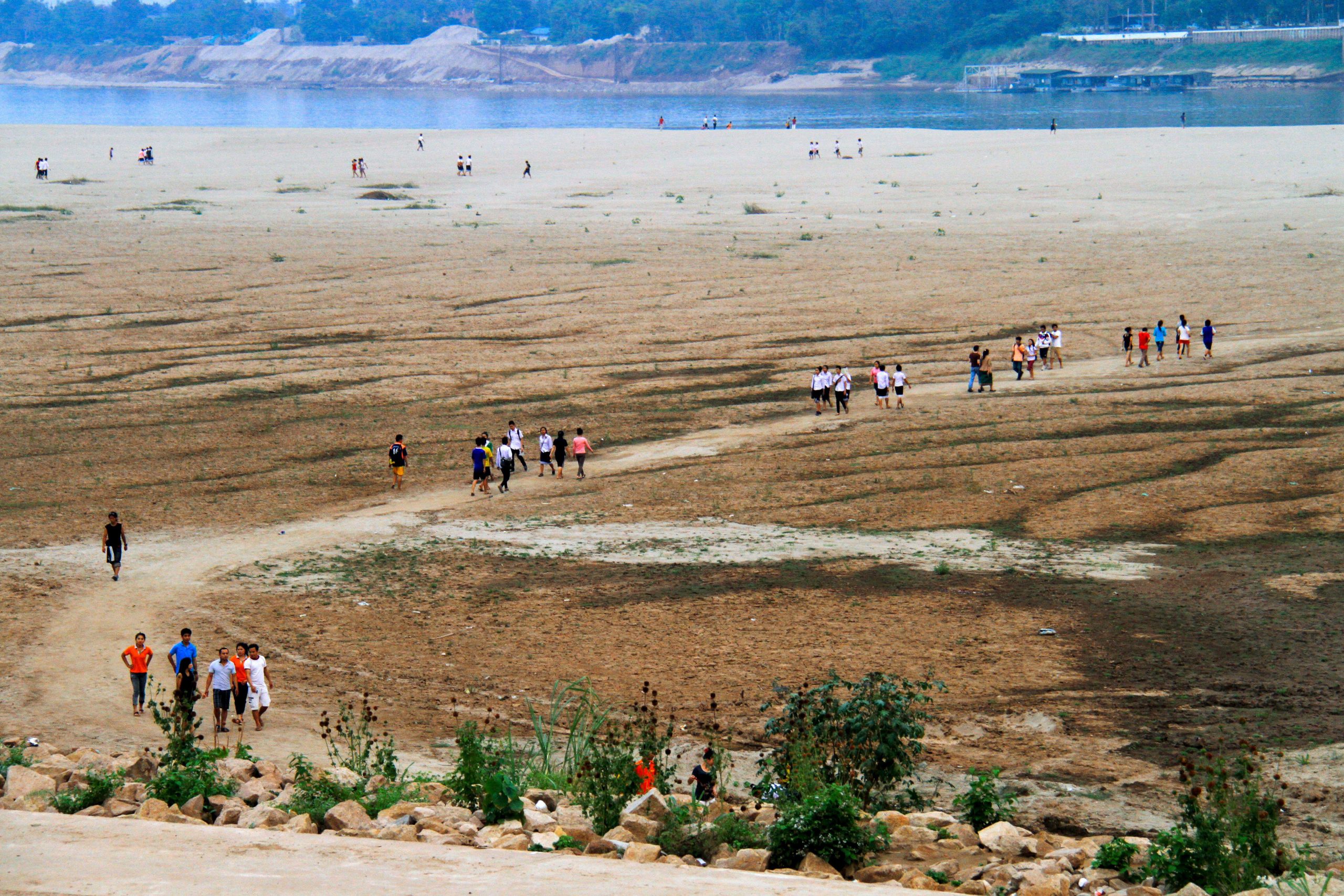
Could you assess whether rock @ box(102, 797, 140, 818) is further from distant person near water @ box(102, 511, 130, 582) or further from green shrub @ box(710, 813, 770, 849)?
distant person near water @ box(102, 511, 130, 582)

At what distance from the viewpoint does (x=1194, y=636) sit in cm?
1608

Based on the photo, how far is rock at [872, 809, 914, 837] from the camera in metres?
11.2

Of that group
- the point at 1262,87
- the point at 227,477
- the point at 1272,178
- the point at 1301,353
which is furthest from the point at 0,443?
the point at 1262,87

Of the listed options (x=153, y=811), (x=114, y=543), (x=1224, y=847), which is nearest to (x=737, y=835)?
(x=1224, y=847)

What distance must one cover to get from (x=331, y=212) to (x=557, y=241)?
12.9 meters

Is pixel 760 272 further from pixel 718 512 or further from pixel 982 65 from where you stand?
pixel 982 65

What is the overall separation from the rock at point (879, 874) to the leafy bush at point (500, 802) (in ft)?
9.19

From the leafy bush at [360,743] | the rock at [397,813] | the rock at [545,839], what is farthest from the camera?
the leafy bush at [360,743]

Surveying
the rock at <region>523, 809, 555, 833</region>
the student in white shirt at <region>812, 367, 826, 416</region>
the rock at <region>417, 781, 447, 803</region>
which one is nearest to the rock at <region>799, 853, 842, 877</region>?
the rock at <region>523, 809, 555, 833</region>

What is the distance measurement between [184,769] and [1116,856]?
7.68m

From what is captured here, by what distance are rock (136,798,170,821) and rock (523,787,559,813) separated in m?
2.90

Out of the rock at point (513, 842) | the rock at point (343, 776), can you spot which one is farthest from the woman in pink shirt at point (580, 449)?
the rock at point (513, 842)

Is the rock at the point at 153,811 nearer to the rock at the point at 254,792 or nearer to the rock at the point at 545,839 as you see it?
the rock at the point at 254,792

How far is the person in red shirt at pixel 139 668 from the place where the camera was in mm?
14359
